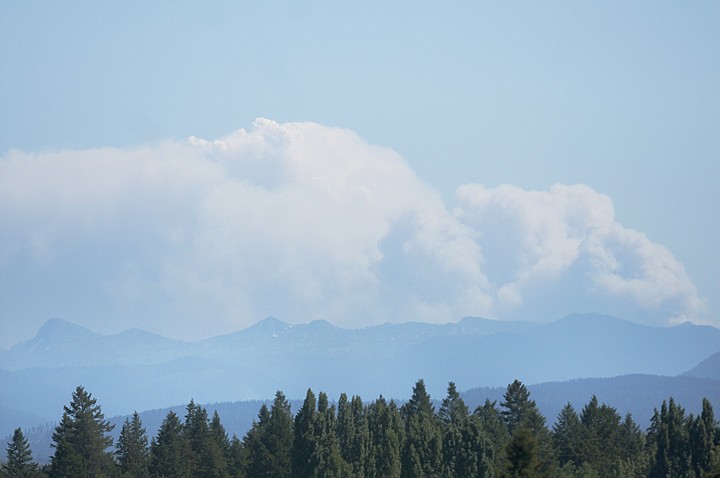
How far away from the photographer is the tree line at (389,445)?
104 metres

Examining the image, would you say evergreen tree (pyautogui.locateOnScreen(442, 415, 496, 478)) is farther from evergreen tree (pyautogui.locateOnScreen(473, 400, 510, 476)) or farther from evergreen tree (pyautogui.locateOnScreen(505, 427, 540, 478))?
evergreen tree (pyautogui.locateOnScreen(505, 427, 540, 478))

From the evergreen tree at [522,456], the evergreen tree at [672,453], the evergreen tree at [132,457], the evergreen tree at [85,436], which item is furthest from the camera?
the evergreen tree at [85,436]

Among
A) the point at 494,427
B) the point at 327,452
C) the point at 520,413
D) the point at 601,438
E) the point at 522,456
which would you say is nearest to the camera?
the point at 522,456

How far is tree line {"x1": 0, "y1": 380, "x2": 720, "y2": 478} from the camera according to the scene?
103625mm

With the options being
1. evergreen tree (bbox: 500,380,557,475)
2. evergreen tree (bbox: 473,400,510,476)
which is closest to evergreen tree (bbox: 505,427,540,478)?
evergreen tree (bbox: 473,400,510,476)

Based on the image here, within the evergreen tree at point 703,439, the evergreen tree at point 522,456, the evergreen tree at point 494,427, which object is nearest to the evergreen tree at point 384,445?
the evergreen tree at point 494,427

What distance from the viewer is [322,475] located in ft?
351

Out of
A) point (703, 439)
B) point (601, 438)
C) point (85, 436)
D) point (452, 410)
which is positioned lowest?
point (703, 439)

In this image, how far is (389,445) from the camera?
10594 centimetres

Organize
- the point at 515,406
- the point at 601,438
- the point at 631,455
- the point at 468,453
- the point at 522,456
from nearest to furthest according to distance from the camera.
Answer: the point at 522,456 → the point at 468,453 → the point at 601,438 → the point at 515,406 → the point at 631,455

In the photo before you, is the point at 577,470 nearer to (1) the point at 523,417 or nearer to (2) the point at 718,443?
(2) the point at 718,443

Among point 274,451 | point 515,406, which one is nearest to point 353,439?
point 274,451

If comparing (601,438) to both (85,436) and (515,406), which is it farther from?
(85,436)

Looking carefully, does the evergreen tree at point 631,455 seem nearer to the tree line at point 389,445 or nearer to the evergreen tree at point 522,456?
the tree line at point 389,445
